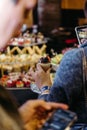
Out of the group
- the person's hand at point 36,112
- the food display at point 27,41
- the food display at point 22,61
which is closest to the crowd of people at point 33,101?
the person's hand at point 36,112

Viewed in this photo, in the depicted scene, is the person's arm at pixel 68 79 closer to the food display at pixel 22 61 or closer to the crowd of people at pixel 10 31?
the food display at pixel 22 61

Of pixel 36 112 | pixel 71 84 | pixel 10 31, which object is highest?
pixel 10 31

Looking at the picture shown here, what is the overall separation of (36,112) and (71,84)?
1.77 ft

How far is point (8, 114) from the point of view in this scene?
79 cm

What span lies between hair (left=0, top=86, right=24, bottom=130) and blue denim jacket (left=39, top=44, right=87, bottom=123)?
0.69 metres

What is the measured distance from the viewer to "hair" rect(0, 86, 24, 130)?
2.51 ft

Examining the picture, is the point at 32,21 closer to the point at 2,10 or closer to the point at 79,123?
the point at 79,123

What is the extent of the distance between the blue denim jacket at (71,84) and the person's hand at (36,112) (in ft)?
1.72

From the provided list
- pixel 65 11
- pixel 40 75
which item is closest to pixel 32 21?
pixel 65 11

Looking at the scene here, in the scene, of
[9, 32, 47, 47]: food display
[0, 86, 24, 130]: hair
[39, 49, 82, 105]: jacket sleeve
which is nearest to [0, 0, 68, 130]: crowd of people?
[0, 86, 24, 130]: hair

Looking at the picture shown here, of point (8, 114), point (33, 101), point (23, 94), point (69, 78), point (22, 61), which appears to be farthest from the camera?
point (22, 61)

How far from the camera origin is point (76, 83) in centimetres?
149

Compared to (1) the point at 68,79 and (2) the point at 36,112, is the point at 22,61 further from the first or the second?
(2) the point at 36,112

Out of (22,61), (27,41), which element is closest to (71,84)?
(22,61)
